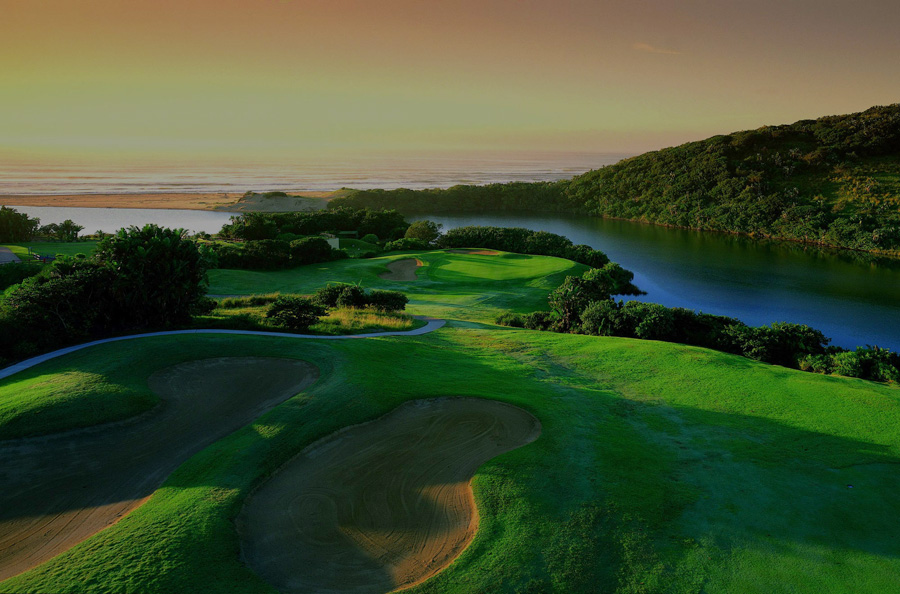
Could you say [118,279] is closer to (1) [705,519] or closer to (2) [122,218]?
(1) [705,519]

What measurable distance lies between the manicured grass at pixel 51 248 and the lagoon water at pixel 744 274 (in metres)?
25.2

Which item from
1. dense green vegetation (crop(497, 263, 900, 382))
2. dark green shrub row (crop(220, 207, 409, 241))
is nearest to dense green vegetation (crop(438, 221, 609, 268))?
dark green shrub row (crop(220, 207, 409, 241))

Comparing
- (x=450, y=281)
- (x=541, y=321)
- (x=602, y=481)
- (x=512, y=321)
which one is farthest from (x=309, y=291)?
(x=602, y=481)

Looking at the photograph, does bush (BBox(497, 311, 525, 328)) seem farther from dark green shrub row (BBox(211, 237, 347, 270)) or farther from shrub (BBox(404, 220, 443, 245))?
shrub (BBox(404, 220, 443, 245))

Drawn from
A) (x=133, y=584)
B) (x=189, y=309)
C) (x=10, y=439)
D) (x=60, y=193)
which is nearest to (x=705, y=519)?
(x=133, y=584)

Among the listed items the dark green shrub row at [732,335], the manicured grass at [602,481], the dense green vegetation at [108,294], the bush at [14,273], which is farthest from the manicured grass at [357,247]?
the manicured grass at [602,481]

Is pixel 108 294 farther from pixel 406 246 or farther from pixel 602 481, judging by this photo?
pixel 406 246

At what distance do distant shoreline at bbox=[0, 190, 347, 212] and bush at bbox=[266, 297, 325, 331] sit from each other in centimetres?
8934

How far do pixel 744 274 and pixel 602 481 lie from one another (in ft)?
201

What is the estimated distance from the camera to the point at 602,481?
10977 millimetres

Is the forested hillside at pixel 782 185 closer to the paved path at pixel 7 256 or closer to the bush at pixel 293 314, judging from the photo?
the bush at pixel 293 314

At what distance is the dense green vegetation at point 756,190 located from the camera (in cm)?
8444

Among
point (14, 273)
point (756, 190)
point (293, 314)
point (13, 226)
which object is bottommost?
point (293, 314)

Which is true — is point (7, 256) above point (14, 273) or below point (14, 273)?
below
